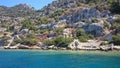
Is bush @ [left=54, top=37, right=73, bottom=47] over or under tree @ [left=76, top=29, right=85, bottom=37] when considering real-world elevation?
Result: under

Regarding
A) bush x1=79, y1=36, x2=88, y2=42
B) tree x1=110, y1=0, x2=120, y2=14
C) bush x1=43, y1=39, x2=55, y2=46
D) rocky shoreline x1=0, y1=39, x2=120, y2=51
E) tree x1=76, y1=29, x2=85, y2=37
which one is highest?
tree x1=110, y1=0, x2=120, y2=14

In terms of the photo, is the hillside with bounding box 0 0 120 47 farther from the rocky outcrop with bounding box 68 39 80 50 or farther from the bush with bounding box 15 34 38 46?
the rocky outcrop with bounding box 68 39 80 50

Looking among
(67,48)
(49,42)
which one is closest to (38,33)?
(49,42)

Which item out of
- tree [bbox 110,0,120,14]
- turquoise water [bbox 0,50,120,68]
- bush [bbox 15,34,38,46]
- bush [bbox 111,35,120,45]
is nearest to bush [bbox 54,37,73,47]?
bush [bbox 15,34,38,46]

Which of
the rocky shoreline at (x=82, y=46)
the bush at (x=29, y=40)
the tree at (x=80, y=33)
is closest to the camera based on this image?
the rocky shoreline at (x=82, y=46)

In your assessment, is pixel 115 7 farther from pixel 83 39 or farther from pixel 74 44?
pixel 74 44

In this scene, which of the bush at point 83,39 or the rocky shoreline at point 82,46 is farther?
the bush at point 83,39

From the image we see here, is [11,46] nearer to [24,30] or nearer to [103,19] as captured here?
[24,30]

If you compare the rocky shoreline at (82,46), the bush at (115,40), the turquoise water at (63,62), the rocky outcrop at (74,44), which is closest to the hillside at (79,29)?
the bush at (115,40)

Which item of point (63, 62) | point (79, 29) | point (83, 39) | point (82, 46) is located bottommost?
point (82, 46)

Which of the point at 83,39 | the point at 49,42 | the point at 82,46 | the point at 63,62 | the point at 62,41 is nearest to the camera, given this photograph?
the point at 63,62

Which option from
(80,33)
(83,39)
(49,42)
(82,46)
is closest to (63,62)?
(82,46)

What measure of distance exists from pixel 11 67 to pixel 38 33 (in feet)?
269

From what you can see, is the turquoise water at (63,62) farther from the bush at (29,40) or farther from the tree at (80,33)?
the bush at (29,40)
